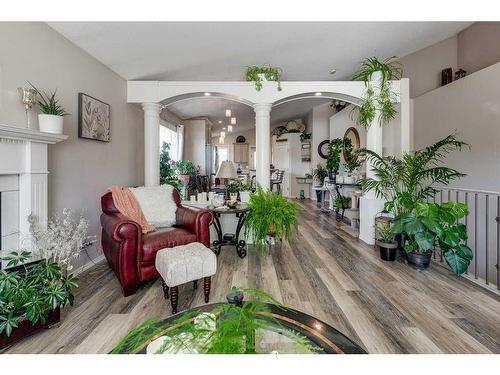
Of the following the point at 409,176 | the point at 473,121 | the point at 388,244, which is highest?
the point at 473,121

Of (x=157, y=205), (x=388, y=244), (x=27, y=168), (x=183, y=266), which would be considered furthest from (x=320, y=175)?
(x=27, y=168)

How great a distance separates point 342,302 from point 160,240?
5.56ft

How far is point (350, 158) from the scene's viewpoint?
6.33 m

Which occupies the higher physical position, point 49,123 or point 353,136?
point 353,136

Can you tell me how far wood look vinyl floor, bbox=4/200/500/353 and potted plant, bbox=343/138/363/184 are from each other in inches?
99.8

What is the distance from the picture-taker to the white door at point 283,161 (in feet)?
31.4

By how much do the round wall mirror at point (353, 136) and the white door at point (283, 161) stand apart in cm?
285

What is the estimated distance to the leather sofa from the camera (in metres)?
2.23

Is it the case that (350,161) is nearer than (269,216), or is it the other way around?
(269,216)

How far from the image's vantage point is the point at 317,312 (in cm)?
203

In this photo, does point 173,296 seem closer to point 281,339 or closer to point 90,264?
point 281,339

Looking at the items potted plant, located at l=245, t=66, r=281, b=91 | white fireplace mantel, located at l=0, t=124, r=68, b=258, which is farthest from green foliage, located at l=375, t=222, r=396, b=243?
white fireplace mantel, located at l=0, t=124, r=68, b=258
